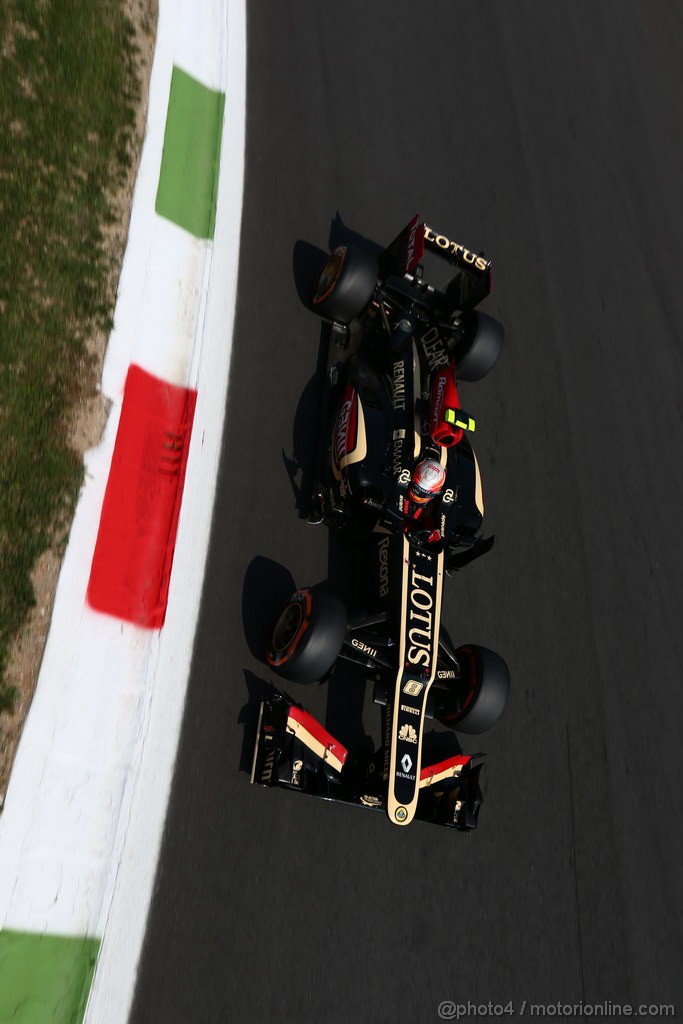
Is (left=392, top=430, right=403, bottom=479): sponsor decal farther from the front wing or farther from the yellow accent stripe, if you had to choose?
the yellow accent stripe

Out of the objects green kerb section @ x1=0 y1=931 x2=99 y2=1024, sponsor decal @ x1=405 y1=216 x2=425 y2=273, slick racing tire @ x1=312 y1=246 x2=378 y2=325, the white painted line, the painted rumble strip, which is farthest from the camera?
sponsor decal @ x1=405 y1=216 x2=425 y2=273

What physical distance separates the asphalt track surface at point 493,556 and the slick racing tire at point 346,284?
301 mm

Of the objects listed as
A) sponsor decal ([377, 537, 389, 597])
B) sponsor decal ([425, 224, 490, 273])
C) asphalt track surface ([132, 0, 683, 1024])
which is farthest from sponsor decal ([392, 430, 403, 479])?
sponsor decal ([425, 224, 490, 273])

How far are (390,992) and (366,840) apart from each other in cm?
96

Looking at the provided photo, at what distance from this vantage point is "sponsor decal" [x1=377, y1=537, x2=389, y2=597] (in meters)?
5.48

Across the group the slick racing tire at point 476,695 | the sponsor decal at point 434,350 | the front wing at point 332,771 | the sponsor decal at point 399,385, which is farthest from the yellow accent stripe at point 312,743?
the sponsor decal at point 434,350

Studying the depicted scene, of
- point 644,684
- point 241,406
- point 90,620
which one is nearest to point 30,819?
point 90,620

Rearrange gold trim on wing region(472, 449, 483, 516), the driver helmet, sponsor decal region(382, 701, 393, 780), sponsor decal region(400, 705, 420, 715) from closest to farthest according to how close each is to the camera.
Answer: sponsor decal region(382, 701, 393, 780), sponsor decal region(400, 705, 420, 715), the driver helmet, gold trim on wing region(472, 449, 483, 516)

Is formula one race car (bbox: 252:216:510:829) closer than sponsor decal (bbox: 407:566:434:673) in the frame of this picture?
Yes

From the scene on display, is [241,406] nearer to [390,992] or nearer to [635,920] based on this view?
[390,992]

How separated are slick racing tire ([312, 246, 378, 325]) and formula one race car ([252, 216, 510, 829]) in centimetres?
1

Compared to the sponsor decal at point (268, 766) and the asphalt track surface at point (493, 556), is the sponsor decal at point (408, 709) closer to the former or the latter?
the asphalt track surface at point (493, 556)

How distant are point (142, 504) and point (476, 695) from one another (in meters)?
2.78

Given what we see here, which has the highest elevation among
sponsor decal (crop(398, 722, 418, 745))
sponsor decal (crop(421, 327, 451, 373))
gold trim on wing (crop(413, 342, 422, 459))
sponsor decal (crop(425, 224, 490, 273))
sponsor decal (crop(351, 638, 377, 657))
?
sponsor decal (crop(425, 224, 490, 273))
